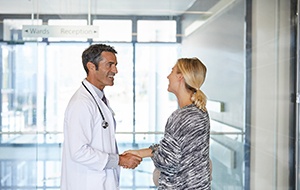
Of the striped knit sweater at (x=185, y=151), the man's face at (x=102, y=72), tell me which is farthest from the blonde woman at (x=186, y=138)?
the man's face at (x=102, y=72)

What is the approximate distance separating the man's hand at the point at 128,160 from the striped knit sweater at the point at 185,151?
0.32 meters

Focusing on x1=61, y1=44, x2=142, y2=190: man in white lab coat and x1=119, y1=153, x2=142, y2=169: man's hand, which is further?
x1=119, y1=153, x2=142, y2=169: man's hand

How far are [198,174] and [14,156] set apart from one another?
10.2 feet

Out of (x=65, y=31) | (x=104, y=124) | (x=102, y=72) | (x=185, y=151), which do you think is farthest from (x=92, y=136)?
(x=65, y=31)

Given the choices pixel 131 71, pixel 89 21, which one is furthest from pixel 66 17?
pixel 131 71

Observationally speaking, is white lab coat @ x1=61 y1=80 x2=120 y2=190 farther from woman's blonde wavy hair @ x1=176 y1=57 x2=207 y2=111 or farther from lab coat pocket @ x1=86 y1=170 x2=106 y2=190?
woman's blonde wavy hair @ x1=176 y1=57 x2=207 y2=111

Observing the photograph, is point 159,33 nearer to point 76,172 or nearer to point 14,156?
point 14,156

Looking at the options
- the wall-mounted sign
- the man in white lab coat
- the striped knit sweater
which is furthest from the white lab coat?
the wall-mounted sign

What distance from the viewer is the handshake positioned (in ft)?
8.30

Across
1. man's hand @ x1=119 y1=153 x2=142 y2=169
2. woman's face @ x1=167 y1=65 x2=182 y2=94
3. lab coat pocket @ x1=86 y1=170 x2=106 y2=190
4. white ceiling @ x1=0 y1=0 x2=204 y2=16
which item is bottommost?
lab coat pocket @ x1=86 y1=170 x2=106 y2=190

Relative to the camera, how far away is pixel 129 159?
2562 mm

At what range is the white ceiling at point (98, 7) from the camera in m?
4.52

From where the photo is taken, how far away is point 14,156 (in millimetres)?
4762

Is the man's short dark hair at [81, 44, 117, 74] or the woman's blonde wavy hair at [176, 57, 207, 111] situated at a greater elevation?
the man's short dark hair at [81, 44, 117, 74]
